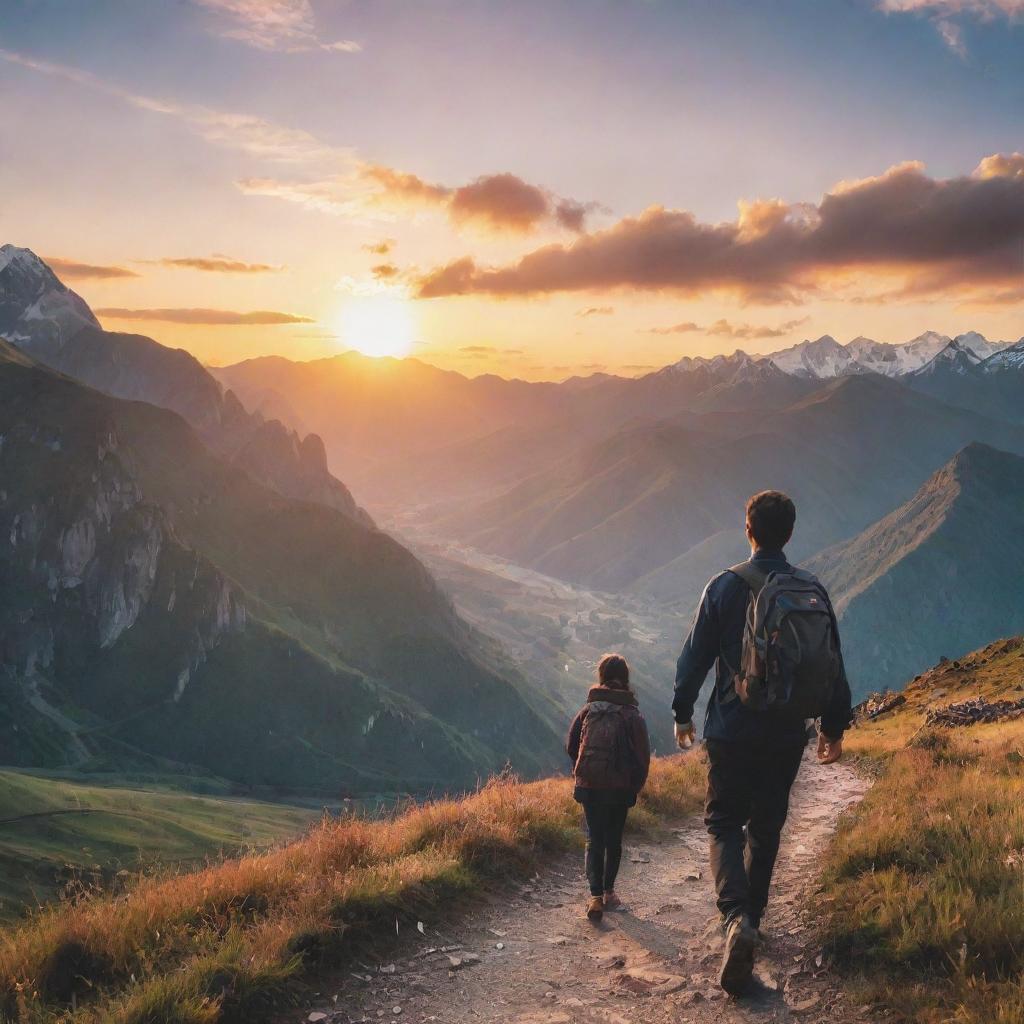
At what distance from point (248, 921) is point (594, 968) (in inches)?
125

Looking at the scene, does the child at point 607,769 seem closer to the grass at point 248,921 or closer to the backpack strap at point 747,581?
the grass at point 248,921

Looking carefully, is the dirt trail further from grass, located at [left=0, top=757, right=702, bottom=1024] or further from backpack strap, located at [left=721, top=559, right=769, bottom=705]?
backpack strap, located at [left=721, top=559, right=769, bottom=705]

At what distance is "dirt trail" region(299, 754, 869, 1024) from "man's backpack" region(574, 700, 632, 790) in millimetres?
1483

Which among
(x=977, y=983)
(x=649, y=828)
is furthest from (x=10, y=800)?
(x=977, y=983)

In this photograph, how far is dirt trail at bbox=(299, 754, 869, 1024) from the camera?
6.35m

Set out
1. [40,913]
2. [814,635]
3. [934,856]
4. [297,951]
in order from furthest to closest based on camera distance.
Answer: [934,856], [40,913], [297,951], [814,635]

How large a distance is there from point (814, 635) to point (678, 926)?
13.6ft

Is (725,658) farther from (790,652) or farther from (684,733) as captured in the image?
(684,733)

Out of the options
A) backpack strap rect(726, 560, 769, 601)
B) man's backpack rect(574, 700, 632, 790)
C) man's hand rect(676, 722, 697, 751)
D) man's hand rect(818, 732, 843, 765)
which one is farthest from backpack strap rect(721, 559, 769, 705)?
man's backpack rect(574, 700, 632, 790)

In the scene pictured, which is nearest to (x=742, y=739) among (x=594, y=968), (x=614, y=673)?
(x=594, y=968)

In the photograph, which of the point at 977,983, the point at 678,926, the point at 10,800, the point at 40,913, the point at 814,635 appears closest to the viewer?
the point at 977,983

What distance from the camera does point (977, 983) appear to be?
218 inches

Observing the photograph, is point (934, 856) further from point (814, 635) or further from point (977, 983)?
point (814, 635)

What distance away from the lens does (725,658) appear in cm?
674
